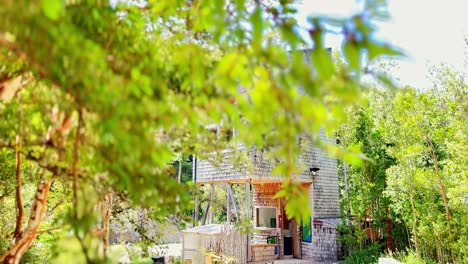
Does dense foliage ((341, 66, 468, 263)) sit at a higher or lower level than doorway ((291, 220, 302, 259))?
higher

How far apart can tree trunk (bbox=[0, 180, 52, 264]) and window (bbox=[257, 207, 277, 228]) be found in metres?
11.6

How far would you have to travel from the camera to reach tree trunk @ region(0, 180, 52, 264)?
251cm

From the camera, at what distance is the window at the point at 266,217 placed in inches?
544

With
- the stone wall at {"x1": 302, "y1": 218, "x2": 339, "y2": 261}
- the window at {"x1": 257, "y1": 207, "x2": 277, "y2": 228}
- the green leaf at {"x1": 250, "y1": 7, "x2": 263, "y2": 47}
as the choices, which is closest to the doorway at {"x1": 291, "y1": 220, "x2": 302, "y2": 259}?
the stone wall at {"x1": 302, "y1": 218, "x2": 339, "y2": 261}

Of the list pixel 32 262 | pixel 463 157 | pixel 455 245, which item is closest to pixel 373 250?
pixel 455 245

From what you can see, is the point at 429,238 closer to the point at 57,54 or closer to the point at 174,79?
the point at 174,79

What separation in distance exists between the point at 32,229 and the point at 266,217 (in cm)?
1219

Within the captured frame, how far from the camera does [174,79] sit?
5.74 feet

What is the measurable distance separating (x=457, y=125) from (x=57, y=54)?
8823 mm

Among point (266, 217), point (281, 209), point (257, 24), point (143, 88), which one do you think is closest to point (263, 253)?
point (281, 209)

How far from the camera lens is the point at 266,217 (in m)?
14.1

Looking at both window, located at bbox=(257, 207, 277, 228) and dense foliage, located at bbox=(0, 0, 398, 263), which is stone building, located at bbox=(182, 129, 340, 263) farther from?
dense foliage, located at bbox=(0, 0, 398, 263)

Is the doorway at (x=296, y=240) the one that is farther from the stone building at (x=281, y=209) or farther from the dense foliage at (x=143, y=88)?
the dense foliage at (x=143, y=88)

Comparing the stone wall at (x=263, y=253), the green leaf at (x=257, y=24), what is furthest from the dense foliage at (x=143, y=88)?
the stone wall at (x=263, y=253)
